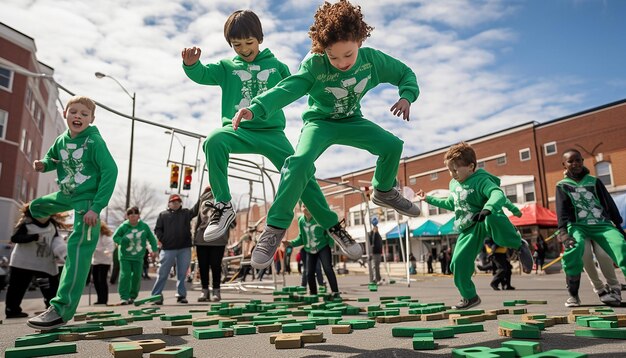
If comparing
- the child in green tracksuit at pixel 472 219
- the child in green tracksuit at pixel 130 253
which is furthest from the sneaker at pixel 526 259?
the child in green tracksuit at pixel 130 253

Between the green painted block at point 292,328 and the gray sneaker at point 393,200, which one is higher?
the gray sneaker at point 393,200

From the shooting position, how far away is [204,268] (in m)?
8.45

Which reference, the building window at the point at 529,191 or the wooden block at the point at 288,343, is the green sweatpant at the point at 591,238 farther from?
the building window at the point at 529,191

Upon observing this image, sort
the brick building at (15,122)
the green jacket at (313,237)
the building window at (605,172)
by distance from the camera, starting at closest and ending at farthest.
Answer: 1. the green jacket at (313,237)
2. the brick building at (15,122)
3. the building window at (605,172)

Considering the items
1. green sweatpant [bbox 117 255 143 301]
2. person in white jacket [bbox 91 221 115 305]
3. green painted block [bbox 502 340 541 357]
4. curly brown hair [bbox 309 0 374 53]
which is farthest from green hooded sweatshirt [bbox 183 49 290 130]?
person in white jacket [bbox 91 221 115 305]

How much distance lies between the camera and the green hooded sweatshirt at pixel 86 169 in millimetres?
4695

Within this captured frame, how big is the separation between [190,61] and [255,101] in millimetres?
1280

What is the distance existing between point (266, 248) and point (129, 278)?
233 inches

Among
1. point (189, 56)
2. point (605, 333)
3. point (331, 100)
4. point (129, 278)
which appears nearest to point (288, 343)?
point (331, 100)

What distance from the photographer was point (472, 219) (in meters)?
5.19

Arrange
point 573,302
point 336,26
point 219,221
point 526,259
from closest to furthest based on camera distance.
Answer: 1. point 336,26
2. point 219,221
3. point 526,259
4. point 573,302

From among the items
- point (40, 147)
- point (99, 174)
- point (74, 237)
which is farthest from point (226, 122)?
point (40, 147)

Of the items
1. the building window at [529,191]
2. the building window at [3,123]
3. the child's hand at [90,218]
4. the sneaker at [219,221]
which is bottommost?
the sneaker at [219,221]

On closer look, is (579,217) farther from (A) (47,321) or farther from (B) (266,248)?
(A) (47,321)
